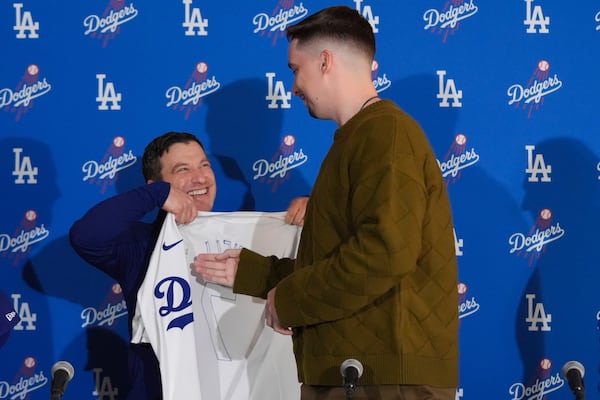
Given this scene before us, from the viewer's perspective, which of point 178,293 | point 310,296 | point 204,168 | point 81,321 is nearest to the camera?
point 310,296

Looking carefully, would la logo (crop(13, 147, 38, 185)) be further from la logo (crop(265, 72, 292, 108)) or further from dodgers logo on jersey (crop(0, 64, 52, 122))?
la logo (crop(265, 72, 292, 108))

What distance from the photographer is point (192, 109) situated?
342cm

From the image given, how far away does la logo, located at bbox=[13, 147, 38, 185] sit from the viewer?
3402 millimetres

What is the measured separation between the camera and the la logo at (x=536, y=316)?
3.36 m

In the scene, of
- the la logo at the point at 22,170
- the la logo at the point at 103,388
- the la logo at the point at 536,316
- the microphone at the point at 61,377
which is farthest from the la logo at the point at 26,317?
the la logo at the point at 536,316

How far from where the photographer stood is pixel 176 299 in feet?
8.80

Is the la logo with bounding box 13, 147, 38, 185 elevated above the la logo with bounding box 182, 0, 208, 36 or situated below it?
below

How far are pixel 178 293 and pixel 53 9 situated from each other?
1.39 meters

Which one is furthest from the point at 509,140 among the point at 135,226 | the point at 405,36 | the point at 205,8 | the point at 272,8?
the point at 135,226

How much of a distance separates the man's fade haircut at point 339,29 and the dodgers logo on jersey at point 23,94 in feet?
5.32

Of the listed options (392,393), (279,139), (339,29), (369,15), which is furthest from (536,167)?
(392,393)

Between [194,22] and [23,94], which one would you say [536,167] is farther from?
[23,94]

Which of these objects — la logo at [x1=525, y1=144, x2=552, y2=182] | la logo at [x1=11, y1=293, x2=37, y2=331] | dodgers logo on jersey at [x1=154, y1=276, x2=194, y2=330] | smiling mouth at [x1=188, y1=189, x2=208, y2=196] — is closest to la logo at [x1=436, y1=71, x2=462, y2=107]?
la logo at [x1=525, y1=144, x2=552, y2=182]

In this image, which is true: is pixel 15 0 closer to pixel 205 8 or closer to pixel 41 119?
pixel 41 119
